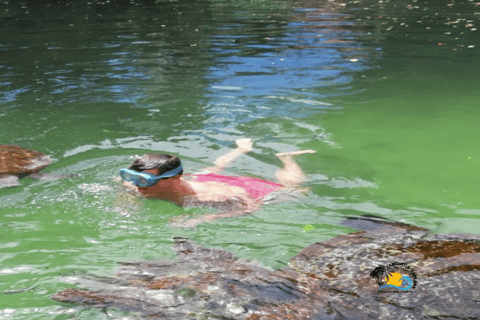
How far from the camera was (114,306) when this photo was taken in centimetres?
394

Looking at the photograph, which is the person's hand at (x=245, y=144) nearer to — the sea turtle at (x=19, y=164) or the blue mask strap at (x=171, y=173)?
the blue mask strap at (x=171, y=173)

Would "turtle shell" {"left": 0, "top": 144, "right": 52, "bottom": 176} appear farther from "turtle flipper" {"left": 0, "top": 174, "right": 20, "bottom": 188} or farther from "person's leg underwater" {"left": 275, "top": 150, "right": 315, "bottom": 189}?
"person's leg underwater" {"left": 275, "top": 150, "right": 315, "bottom": 189}

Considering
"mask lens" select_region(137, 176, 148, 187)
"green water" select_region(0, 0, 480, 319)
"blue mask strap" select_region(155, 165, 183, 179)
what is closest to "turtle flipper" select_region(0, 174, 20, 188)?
"green water" select_region(0, 0, 480, 319)

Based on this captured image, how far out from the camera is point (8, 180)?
6.70 m

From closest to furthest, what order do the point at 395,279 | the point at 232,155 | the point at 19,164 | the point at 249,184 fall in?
the point at 395,279, the point at 249,184, the point at 19,164, the point at 232,155

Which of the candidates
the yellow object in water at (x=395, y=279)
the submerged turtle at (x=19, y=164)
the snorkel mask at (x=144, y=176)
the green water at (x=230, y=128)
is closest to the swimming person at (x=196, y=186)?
the snorkel mask at (x=144, y=176)

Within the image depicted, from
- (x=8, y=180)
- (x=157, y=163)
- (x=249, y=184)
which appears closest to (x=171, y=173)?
(x=157, y=163)

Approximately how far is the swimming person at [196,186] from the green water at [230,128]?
174 millimetres

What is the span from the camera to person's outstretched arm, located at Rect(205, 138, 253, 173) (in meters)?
7.18

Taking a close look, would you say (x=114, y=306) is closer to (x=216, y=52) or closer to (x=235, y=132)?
(x=235, y=132)

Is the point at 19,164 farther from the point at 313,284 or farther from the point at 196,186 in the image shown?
the point at 313,284

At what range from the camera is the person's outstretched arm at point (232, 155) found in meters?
7.18

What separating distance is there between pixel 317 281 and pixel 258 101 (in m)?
6.08

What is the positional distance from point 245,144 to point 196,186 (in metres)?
2.02
